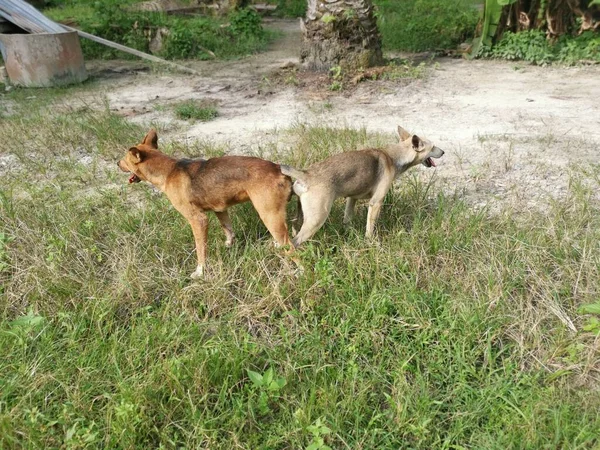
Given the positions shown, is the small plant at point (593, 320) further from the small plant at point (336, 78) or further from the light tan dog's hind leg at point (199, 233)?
the small plant at point (336, 78)

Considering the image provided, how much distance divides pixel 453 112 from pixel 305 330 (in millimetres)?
4847

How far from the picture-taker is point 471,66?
374 inches

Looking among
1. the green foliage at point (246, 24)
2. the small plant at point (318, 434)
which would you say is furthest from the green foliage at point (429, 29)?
the small plant at point (318, 434)

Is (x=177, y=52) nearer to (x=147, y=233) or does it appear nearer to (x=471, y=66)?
(x=471, y=66)

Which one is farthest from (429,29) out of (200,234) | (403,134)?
(200,234)

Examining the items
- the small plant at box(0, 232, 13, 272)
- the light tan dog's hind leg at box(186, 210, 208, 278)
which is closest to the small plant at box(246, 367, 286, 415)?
the light tan dog's hind leg at box(186, 210, 208, 278)

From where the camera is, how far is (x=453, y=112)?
711cm

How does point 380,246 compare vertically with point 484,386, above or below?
above

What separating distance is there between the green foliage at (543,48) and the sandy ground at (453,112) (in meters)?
0.30

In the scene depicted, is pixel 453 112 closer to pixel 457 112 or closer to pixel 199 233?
pixel 457 112

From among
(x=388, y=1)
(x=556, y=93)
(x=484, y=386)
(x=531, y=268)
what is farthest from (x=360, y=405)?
(x=388, y=1)

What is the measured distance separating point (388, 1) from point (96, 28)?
8933 mm

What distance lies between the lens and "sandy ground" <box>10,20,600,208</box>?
5295 millimetres

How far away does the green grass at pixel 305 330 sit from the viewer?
109 inches
